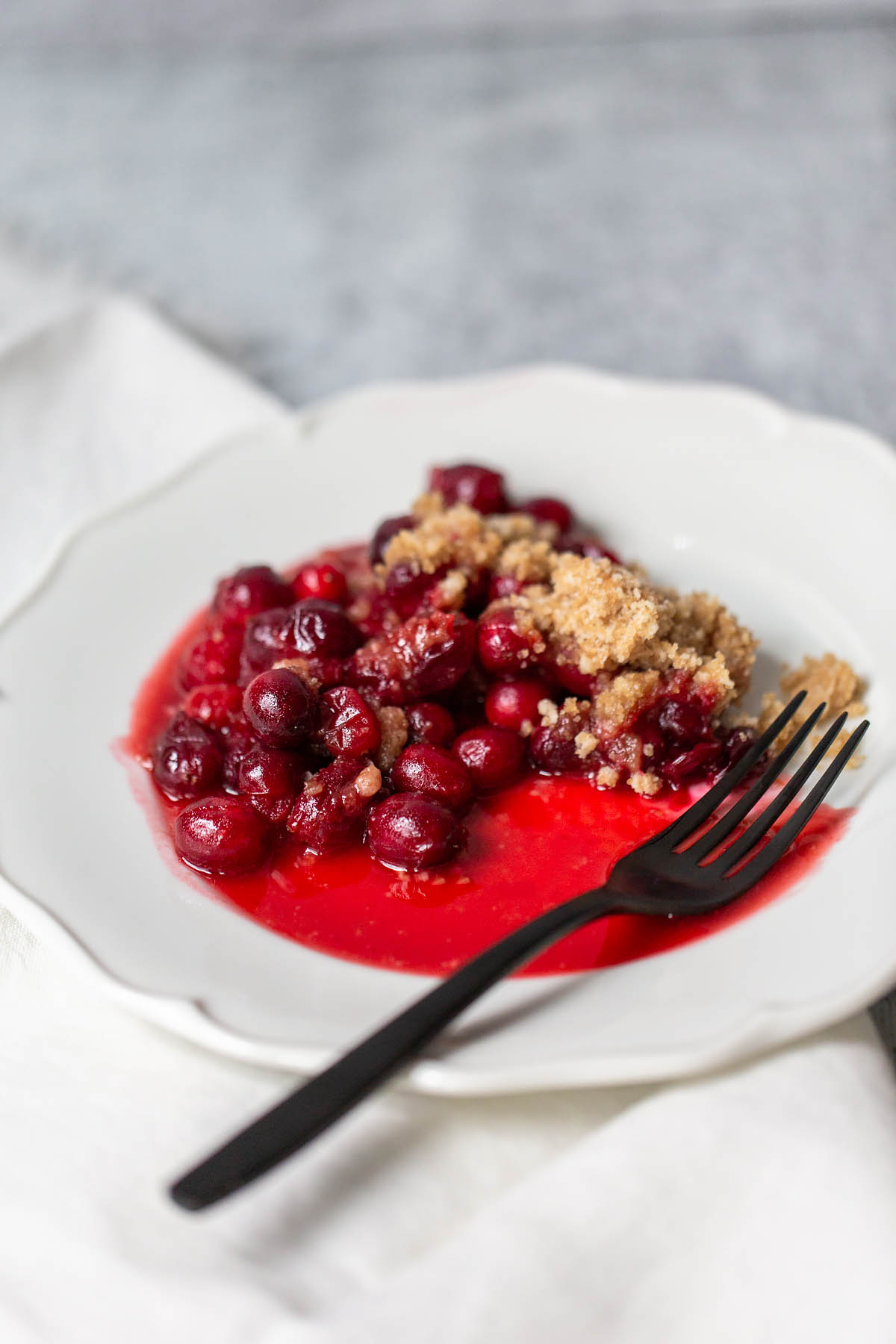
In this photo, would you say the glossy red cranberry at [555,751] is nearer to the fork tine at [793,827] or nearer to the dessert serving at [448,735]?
the dessert serving at [448,735]

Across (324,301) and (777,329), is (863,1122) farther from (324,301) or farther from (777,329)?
(324,301)

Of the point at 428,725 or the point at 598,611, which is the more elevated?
the point at 598,611

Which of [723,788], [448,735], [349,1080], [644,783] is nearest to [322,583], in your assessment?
[448,735]

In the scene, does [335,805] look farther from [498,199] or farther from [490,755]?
[498,199]

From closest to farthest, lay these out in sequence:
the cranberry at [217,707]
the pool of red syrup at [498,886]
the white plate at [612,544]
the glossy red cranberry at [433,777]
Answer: the white plate at [612,544] → the pool of red syrup at [498,886] → the glossy red cranberry at [433,777] → the cranberry at [217,707]

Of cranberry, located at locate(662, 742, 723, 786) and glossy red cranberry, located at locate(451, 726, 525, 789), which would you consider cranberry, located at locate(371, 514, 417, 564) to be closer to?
glossy red cranberry, located at locate(451, 726, 525, 789)

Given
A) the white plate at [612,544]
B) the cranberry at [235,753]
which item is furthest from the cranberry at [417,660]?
the white plate at [612,544]
